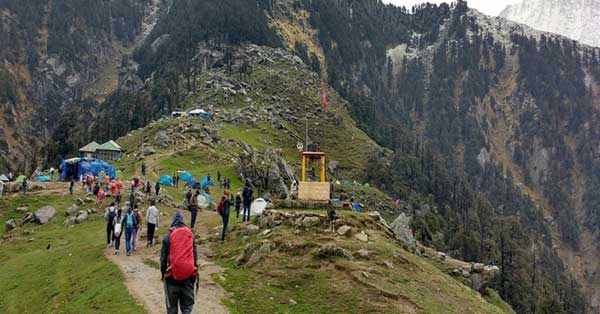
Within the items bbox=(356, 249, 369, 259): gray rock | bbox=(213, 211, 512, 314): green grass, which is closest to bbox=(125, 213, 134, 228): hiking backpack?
bbox=(213, 211, 512, 314): green grass

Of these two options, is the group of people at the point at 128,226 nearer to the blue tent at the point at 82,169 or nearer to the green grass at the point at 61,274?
the green grass at the point at 61,274

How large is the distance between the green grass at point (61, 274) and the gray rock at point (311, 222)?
867 cm

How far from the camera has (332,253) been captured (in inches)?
871

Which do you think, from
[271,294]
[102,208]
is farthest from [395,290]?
[102,208]

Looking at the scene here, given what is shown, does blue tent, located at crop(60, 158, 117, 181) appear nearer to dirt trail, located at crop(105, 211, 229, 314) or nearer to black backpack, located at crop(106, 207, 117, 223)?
black backpack, located at crop(106, 207, 117, 223)

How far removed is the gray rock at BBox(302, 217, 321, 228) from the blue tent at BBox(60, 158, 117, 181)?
1819 inches

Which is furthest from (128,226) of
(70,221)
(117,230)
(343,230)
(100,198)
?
(100,198)

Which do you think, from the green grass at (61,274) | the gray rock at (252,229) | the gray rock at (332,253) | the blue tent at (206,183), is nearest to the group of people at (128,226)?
the green grass at (61,274)

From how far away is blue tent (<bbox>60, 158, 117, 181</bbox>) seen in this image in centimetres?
6656

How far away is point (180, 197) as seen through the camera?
58.0 m

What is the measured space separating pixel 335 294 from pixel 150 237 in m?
14.2

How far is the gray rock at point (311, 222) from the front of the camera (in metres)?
25.8

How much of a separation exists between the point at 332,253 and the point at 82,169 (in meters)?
53.2

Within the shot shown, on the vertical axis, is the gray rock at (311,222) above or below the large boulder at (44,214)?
above
